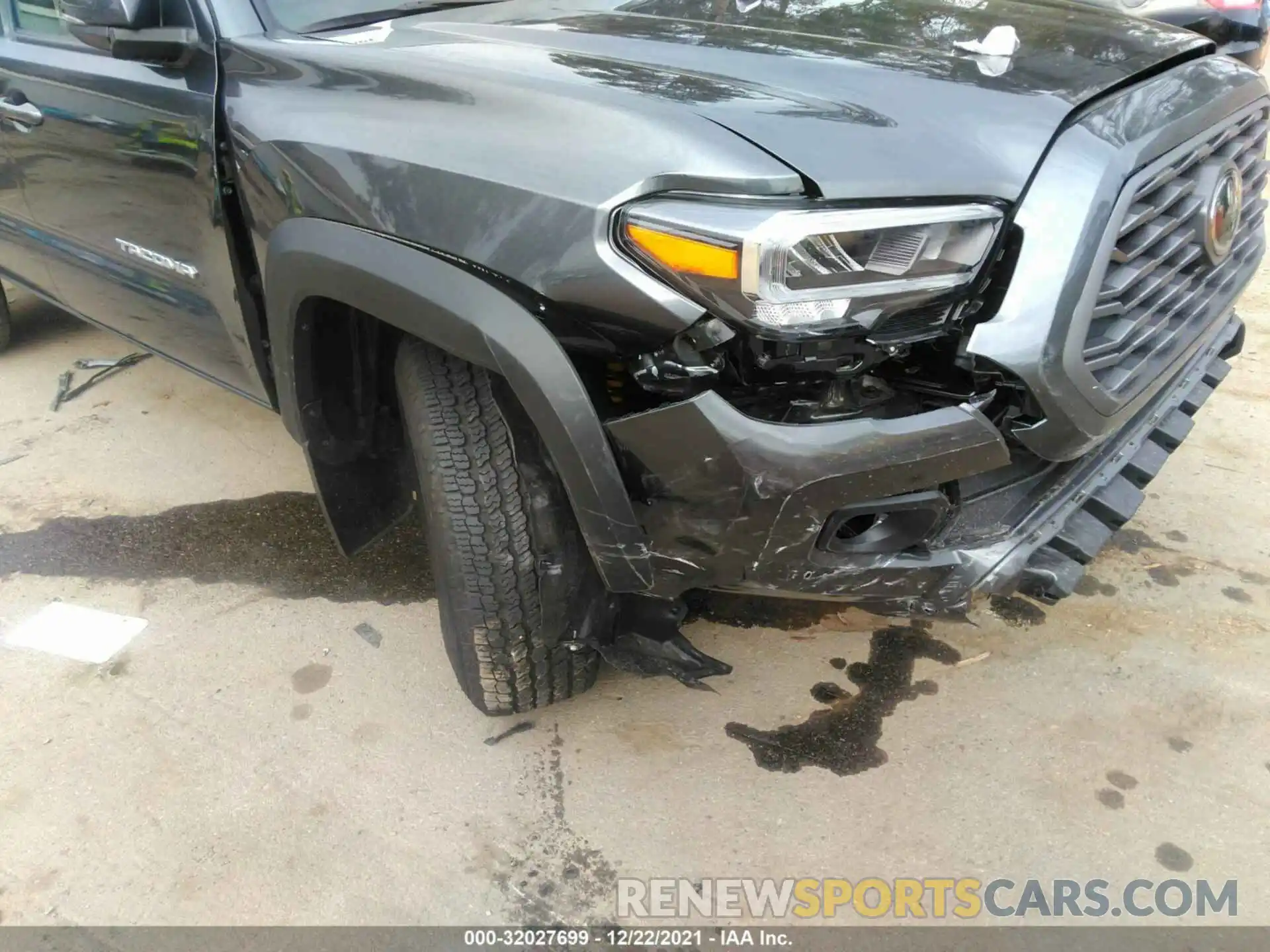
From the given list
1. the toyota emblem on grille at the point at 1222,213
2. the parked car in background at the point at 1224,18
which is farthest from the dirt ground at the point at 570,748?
the parked car in background at the point at 1224,18

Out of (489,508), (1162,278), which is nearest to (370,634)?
(489,508)

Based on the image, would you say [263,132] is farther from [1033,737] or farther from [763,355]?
[1033,737]

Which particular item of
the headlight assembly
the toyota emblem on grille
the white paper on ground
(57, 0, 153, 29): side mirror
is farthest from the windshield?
the toyota emblem on grille

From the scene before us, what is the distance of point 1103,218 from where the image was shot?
145 cm

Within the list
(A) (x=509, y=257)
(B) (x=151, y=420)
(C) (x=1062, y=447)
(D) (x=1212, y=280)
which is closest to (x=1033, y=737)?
(C) (x=1062, y=447)

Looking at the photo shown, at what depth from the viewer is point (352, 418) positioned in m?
2.20

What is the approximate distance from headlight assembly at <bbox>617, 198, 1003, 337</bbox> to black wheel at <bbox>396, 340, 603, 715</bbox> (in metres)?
0.56

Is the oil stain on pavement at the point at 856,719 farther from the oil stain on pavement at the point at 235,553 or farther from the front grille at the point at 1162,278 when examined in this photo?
the oil stain on pavement at the point at 235,553

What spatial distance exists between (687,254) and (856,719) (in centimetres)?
132

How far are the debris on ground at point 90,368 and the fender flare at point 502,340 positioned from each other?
2635 mm

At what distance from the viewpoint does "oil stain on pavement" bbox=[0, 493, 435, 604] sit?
2.76 metres

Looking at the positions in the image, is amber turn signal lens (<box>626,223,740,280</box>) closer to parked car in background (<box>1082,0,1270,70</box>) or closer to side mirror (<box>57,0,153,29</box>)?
side mirror (<box>57,0,153,29</box>)

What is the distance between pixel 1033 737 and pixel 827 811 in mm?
545

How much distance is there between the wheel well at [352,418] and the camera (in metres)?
1.99
